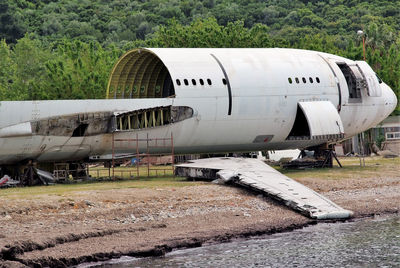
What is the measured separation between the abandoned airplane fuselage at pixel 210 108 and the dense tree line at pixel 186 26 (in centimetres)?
2333

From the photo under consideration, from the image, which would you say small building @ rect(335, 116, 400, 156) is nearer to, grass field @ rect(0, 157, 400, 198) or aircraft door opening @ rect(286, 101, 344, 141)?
grass field @ rect(0, 157, 400, 198)

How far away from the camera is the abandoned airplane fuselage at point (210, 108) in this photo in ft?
112

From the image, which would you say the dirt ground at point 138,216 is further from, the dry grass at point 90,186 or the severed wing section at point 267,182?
the severed wing section at point 267,182

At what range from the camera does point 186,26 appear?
82.9 meters

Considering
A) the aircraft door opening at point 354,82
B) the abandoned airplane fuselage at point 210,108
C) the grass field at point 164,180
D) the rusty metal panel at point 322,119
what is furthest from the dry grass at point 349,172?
the aircraft door opening at point 354,82

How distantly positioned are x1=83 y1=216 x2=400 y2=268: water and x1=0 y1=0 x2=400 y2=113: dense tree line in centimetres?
4007

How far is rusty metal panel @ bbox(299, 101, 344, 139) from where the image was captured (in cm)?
3981

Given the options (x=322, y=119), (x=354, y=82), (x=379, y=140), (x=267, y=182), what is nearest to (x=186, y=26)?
(x=379, y=140)

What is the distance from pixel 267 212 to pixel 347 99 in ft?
48.6

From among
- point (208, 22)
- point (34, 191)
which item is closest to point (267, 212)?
point (34, 191)

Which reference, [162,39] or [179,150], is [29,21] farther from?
[179,150]

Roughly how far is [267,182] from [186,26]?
172 ft

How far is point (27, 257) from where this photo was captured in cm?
2141

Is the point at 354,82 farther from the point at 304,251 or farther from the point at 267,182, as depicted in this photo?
the point at 304,251
